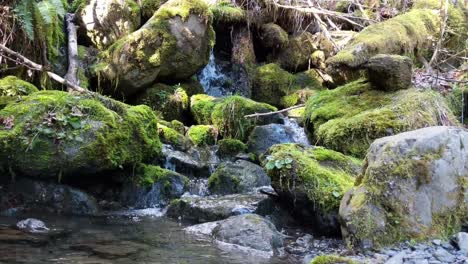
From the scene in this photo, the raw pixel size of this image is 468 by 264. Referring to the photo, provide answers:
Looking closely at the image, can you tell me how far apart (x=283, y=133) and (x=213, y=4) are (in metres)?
4.41

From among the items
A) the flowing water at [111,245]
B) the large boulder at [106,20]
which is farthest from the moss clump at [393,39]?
the large boulder at [106,20]

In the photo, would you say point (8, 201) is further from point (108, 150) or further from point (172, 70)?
point (172, 70)

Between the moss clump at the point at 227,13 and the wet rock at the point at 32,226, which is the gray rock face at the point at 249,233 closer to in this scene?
the wet rock at the point at 32,226

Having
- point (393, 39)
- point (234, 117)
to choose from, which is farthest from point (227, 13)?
point (393, 39)

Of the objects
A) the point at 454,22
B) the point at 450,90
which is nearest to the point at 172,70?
the point at 450,90

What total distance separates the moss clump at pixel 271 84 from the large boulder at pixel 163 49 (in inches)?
68.3

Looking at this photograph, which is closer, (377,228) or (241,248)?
(377,228)

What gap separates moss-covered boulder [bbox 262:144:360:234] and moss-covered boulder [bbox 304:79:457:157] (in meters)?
0.92

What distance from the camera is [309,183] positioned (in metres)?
5.34

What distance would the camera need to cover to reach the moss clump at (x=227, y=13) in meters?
11.3

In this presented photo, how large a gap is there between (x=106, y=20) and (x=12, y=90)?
3546mm

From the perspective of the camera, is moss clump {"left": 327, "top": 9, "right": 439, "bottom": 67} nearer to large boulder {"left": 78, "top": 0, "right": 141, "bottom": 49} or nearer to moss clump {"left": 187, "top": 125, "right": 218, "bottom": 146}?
moss clump {"left": 187, "top": 125, "right": 218, "bottom": 146}

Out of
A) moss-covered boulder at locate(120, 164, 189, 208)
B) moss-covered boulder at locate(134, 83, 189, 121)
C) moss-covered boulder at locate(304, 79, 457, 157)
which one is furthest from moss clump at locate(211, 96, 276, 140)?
moss-covered boulder at locate(120, 164, 189, 208)

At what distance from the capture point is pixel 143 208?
6.65 metres
